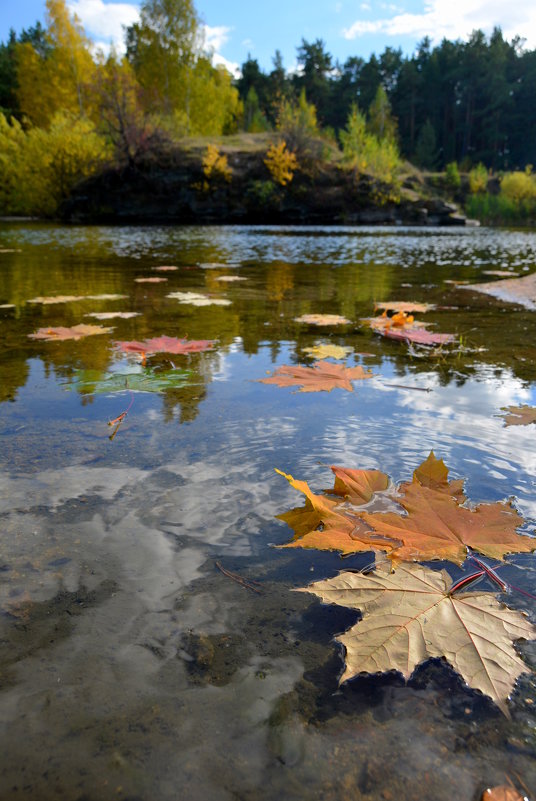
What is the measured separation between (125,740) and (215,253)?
876 cm

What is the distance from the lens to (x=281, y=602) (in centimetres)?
83

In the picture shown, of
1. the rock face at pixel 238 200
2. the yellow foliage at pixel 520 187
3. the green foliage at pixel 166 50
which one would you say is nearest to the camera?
the rock face at pixel 238 200

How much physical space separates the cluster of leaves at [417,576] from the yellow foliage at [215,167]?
24699 millimetres

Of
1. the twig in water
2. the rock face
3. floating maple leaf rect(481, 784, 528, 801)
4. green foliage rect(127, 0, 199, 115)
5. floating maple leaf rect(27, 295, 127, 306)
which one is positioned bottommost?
floating maple leaf rect(481, 784, 528, 801)

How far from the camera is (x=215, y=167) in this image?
929 inches

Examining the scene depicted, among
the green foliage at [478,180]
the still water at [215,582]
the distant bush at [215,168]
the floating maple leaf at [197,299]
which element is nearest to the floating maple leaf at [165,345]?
the still water at [215,582]

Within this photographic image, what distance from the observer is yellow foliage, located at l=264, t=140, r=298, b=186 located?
23.8 m

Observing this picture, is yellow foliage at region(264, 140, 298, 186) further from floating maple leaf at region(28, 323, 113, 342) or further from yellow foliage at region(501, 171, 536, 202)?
floating maple leaf at region(28, 323, 113, 342)

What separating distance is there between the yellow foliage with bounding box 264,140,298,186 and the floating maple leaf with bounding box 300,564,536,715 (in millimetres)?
25144

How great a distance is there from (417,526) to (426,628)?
0.87 feet

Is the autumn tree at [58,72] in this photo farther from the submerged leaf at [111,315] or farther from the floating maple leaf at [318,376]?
the floating maple leaf at [318,376]

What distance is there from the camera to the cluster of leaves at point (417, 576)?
0.67 metres

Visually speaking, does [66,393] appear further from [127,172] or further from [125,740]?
[127,172]

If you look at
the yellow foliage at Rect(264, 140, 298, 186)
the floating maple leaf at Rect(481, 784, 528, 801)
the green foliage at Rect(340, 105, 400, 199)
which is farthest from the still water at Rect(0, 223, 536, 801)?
the green foliage at Rect(340, 105, 400, 199)
